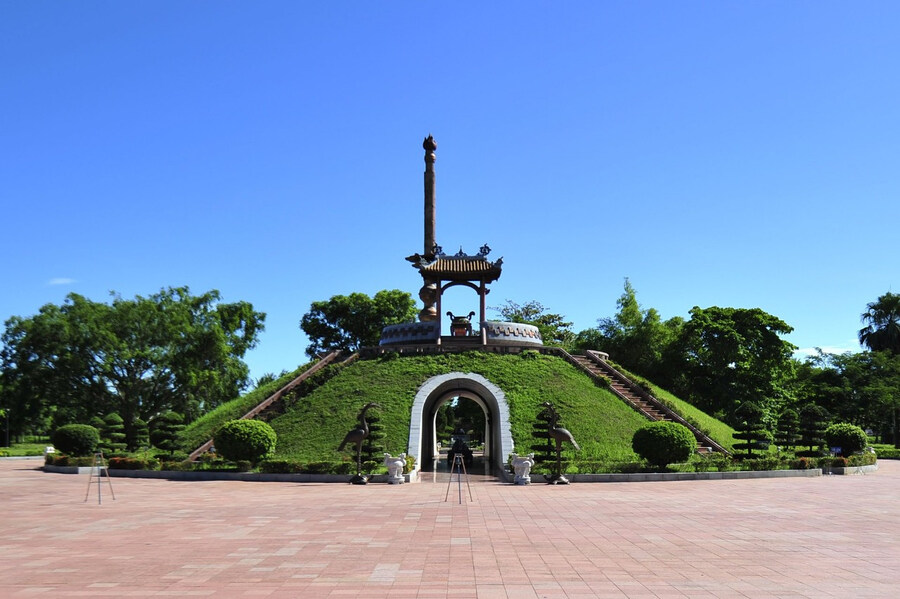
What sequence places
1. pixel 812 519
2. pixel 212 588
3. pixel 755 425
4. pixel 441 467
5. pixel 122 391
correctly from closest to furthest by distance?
pixel 212 588 → pixel 812 519 → pixel 755 425 → pixel 441 467 → pixel 122 391

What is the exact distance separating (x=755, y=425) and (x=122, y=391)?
42.2 m

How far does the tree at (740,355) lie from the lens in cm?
4734

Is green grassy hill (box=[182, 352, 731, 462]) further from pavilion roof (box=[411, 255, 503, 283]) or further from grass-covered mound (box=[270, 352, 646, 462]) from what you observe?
pavilion roof (box=[411, 255, 503, 283])

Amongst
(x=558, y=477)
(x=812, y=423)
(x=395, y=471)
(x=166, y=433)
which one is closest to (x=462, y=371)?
(x=395, y=471)

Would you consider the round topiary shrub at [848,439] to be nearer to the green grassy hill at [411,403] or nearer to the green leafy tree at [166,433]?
the green grassy hill at [411,403]

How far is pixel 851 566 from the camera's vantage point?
34.1 ft

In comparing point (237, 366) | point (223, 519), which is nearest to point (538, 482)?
point (223, 519)

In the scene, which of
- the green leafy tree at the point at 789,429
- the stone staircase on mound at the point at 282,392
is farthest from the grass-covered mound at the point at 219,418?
the green leafy tree at the point at 789,429

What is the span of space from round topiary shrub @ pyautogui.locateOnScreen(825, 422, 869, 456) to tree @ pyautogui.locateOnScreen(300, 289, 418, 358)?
4210 cm

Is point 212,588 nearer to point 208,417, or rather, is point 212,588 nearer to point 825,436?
point 208,417

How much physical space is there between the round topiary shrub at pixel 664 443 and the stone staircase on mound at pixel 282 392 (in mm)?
18311

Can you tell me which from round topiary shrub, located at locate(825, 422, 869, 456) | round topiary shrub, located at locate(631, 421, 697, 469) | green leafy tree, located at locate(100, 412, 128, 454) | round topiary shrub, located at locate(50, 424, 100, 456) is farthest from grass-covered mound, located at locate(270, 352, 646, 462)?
round topiary shrub, located at locate(50, 424, 100, 456)

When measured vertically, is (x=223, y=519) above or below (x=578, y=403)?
below

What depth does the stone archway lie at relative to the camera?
2934cm
